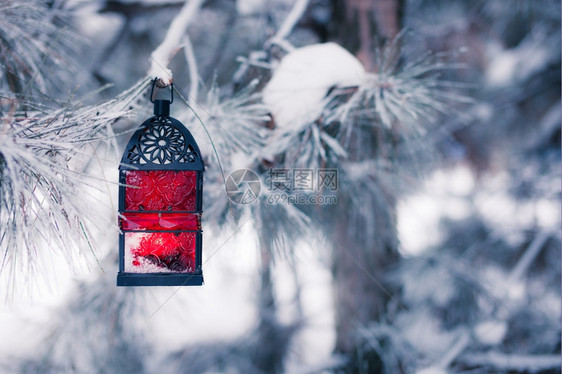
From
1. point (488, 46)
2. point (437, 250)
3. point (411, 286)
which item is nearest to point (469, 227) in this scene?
point (437, 250)

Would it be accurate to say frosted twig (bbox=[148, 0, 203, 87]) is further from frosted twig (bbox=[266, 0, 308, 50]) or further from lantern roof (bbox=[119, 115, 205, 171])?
frosted twig (bbox=[266, 0, 308, 50])

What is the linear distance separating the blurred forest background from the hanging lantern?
0.04 metres

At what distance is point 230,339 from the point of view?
2.10 metres

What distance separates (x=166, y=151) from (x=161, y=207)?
88mm

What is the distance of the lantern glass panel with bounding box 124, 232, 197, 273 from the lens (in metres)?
0.68

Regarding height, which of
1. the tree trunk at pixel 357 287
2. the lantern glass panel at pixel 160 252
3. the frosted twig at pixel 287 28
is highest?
the frosted twig at pixel 287 28

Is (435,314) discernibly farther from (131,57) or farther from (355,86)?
(131,57)

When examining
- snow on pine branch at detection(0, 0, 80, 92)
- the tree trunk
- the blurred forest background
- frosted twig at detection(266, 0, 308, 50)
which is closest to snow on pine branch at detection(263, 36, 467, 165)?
the blurred forest background

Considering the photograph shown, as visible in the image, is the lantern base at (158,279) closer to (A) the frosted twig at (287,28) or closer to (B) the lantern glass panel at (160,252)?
(B) the lantern glass panel at (160,252)

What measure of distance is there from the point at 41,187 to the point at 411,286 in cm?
186

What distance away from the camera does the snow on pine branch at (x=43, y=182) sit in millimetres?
539

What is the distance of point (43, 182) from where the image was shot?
0.58 metres

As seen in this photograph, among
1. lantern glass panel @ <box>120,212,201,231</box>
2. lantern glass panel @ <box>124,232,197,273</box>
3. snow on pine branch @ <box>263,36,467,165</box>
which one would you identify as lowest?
lantern glass panel @ <box>124,232,197,273</box>

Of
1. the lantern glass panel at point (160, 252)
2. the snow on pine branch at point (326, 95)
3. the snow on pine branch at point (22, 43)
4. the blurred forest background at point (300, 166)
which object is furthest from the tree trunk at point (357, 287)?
the snow on pine branch at point (22, 43)
